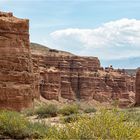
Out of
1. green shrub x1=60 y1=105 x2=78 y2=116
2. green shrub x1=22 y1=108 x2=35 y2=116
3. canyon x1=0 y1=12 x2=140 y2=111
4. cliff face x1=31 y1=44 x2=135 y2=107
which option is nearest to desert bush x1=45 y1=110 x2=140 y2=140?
canyon x1=0 y1=12 x2=140 y2=111

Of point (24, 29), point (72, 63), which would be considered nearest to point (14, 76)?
point (24, 29)

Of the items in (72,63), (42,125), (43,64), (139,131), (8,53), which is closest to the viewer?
(139,131)

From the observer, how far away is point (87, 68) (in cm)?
9562

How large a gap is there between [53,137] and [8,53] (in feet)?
51.3

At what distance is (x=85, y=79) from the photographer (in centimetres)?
9050

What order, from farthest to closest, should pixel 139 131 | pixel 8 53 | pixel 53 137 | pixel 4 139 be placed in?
pixel 8 53 → pixel 4 139 → pixel 53 137 → pixel 139 131

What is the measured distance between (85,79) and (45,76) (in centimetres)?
2183

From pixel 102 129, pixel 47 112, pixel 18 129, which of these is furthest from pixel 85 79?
pixel 102 129

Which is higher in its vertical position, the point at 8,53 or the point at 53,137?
the point at 8,53

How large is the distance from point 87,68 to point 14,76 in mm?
71045

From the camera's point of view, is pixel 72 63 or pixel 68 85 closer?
pixel 68 85

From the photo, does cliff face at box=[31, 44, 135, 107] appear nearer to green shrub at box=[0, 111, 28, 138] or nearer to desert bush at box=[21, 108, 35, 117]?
desert bush at box=[21, 108, 35, 117]

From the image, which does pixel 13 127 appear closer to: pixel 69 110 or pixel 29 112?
pixel 29 112

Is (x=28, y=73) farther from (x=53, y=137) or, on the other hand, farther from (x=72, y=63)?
(x=72, y=63)
